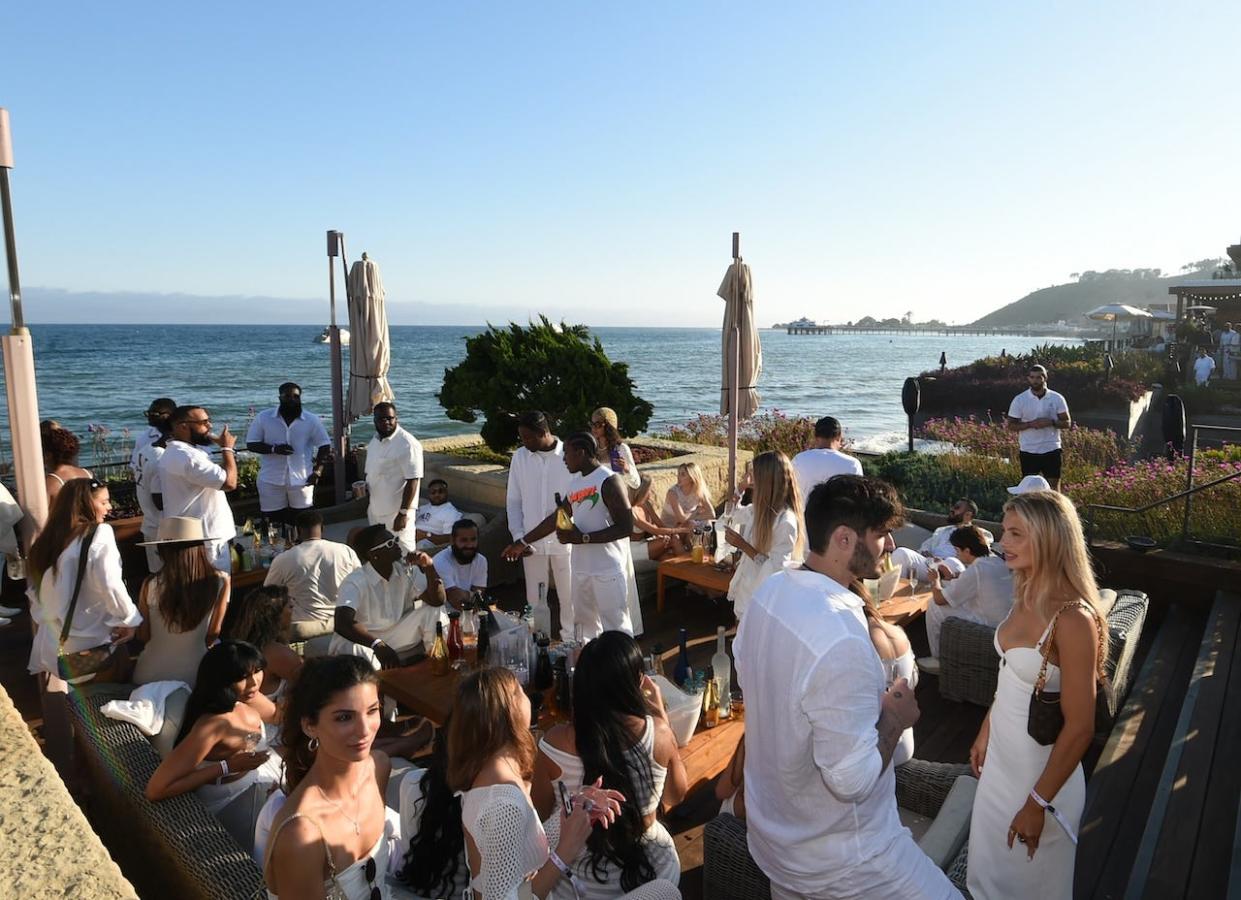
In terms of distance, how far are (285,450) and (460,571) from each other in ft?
9.91

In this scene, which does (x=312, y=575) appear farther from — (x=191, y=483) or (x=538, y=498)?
(x=538, y=498)

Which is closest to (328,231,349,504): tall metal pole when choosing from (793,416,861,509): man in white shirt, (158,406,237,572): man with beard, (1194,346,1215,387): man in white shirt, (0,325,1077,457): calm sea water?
(158,406,237,572): man with beard

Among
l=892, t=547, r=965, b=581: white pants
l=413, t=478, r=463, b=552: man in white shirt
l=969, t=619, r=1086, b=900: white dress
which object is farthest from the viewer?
l=413, t=478, r=463, b=552: man in white shirt

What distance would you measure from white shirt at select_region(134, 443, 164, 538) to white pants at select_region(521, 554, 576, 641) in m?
2.95

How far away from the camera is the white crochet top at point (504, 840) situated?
2.15 meters

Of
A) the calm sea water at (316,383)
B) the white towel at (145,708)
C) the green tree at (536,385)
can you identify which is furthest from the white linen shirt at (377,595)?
the calm sea water at (316,383)

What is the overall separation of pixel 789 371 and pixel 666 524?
203 feet

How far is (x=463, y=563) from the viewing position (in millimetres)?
5426

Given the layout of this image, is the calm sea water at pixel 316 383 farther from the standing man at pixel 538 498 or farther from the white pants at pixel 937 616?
the standing man at pixel 538 498

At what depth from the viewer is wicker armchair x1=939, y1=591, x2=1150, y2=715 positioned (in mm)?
4824

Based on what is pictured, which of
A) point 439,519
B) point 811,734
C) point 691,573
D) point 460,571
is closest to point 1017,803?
point 811,734

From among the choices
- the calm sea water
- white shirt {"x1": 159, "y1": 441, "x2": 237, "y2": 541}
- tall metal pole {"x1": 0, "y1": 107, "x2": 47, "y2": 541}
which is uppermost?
tall metal pole {"x1": 0, "y1": 107, "x2": 47, "y2": 541}

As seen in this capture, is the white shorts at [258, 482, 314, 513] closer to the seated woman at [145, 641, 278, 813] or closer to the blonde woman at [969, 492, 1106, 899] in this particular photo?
the seated woman at [145, 641, 278, 813]

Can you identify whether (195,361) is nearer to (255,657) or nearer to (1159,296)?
(255,657)
